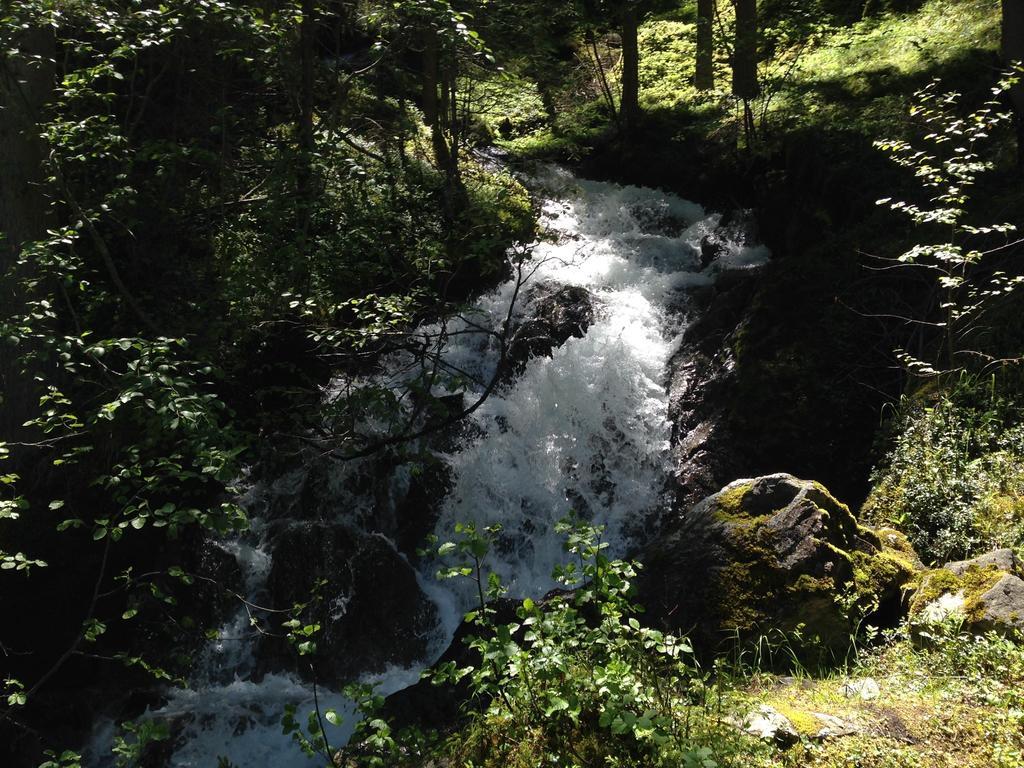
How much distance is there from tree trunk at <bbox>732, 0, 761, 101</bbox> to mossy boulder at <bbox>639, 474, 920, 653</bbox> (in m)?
9.25

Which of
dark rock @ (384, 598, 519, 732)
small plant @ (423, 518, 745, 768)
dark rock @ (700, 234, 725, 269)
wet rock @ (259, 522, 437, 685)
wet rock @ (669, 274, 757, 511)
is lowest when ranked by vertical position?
wet rock @ (259, 522, 437, 685)

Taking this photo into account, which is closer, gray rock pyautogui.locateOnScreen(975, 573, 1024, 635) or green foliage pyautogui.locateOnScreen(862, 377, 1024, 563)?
gray rock pyautogui.locateOnScreen(975, 573, 1024, 635)

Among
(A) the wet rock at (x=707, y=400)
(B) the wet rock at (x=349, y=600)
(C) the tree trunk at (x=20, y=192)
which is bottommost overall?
(B) the wet rock at (x=349, y=600)

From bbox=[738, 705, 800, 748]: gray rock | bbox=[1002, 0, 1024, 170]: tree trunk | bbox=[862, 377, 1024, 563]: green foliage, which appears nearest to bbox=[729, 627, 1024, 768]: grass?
bbox=[738, 705, 800, 748]: gray rock

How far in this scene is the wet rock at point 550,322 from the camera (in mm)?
10375

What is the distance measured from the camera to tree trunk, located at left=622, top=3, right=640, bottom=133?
14711mm

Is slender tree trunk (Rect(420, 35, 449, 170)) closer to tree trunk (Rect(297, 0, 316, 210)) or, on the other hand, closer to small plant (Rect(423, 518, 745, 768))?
tree trunk (Rect(297, 0, 316, 210))

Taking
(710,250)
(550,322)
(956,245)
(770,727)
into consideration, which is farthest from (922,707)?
(710,250)

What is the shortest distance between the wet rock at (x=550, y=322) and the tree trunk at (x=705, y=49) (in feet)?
20.7

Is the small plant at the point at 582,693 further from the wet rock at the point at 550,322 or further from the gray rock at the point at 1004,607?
the wet rock at the point at 550,322

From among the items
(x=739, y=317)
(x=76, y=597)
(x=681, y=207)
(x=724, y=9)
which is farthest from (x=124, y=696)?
(x=724, y=9)

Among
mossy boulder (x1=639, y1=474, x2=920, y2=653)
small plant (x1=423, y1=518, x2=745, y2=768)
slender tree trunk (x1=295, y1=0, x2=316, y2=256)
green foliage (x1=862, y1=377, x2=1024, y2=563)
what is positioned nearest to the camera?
small plant (x1=423, y1=518, x2=745, y2=768)

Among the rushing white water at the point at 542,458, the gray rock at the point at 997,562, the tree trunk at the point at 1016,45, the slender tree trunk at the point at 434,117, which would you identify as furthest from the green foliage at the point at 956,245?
the slender tree trunk at the point at 434,117

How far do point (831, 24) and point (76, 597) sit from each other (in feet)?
52.0
